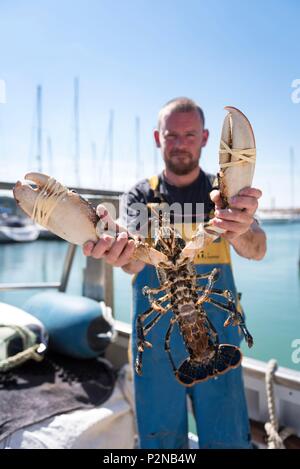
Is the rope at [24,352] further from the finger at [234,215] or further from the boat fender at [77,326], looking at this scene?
the finger at [234,215]

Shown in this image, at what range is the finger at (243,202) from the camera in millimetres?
1736

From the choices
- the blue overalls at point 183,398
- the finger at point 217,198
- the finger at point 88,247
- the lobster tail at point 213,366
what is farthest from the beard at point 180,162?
the lobster tail at point 213,366

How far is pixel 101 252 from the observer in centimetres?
196

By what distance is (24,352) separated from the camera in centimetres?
381

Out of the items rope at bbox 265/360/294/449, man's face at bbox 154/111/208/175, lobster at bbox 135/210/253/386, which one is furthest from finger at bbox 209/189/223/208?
rope at bbox 265/360/294/449

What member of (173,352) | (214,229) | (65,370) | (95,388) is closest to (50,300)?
(65,370)

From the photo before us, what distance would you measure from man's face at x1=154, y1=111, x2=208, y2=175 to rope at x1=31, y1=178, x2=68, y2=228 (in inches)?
55.0

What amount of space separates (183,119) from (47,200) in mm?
1491

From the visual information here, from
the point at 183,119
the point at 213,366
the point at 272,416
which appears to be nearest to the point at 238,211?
the point at 213,366

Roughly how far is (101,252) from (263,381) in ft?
8.44

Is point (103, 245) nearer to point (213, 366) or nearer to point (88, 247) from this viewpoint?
point (88, 247)

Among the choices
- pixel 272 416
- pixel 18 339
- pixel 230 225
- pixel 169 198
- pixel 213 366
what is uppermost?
pixel 169 198

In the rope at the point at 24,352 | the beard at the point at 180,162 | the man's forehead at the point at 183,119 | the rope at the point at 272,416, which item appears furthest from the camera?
the rope at the point at 24,352

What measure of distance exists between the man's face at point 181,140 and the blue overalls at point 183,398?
28.8 inches
